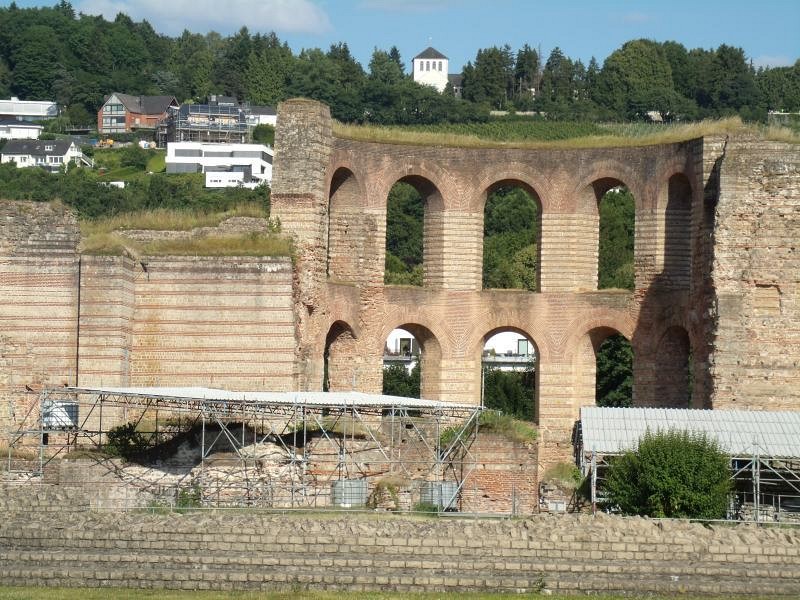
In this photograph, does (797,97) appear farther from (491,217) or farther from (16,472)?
(16,472)

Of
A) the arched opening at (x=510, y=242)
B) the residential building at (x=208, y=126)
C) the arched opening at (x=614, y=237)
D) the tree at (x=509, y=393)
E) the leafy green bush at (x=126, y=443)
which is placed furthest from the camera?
the residential building at (x=208, y=126)

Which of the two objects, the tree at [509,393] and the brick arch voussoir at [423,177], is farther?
the tree at [509,393]

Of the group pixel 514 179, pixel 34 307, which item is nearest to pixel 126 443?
pixel 34 307

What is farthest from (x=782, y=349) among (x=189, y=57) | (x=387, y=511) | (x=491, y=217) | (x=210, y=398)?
(x=189, y=57)

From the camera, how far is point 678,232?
38.8 m

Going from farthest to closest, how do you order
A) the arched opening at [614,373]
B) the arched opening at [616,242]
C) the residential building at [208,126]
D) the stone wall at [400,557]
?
the residential building at [208,126] → the arched opening at [616,242] → the arched opening at [614,373] → the stone wall at [400,557]

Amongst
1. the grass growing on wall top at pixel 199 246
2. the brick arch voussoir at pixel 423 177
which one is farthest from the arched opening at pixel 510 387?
the grass growing on wall top at pixel 199 246

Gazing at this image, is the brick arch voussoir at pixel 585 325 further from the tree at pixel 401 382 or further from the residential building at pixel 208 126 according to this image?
the residential building at pixel 208 126

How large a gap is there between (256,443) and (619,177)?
37.6 feet

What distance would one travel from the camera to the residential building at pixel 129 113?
391ft

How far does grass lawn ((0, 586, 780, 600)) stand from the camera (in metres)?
23.6

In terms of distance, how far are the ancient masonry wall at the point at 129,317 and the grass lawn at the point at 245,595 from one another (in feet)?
33.6

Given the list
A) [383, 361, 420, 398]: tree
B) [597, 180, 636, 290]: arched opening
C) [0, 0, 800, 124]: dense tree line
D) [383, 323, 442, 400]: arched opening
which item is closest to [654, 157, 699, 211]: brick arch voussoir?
[383, 323, 442, 400]: arched opening

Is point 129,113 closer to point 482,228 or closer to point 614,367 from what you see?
point 614,367
